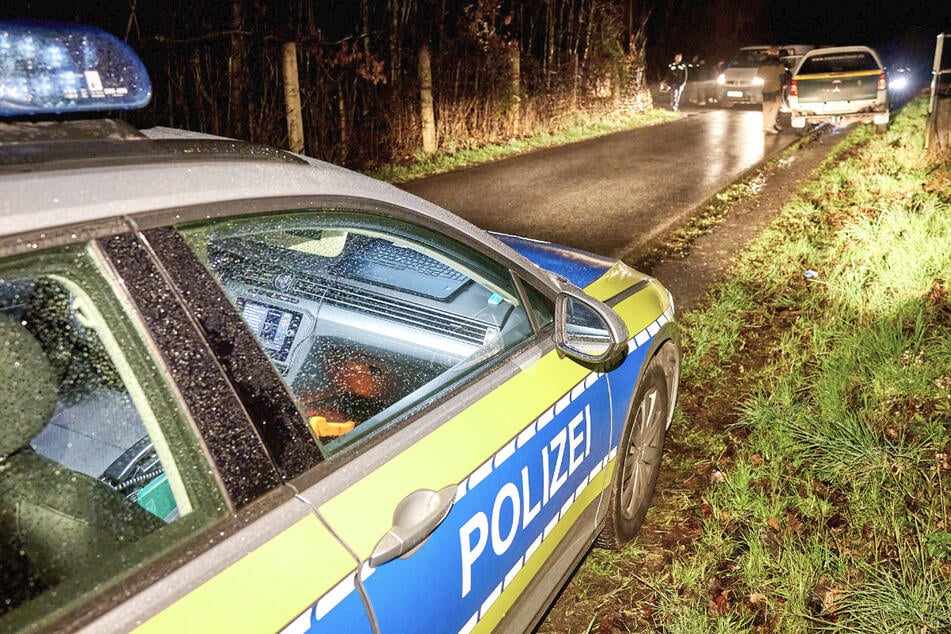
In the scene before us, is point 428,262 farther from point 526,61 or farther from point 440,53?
point 526,61

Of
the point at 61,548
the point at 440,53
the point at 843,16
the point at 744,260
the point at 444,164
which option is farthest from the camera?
the point at 843,16

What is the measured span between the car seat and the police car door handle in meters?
0.40

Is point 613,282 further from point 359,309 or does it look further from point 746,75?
point 746,75

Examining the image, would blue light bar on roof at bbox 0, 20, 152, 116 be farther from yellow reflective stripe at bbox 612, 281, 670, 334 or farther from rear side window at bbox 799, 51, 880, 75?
rear side window at bbox 799, 51, 880, 75

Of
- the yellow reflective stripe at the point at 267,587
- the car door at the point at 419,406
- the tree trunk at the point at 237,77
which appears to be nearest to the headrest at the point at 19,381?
the car door at the point at 419,406

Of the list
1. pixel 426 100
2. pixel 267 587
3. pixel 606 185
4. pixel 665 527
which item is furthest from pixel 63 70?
pixel 426 100

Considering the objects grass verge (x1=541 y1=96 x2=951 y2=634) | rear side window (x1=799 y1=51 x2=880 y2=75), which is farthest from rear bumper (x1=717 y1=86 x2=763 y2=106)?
grass verge (x1=541 y1=96 x2=951 y2=634)

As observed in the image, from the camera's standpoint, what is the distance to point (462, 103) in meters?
14.4

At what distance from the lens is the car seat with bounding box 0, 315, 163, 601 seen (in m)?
1.12

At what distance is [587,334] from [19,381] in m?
1.40

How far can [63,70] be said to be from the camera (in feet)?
4.06

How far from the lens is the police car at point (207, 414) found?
1140 mm

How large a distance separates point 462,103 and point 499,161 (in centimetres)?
198

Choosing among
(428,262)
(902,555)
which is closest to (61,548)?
(428,262)
